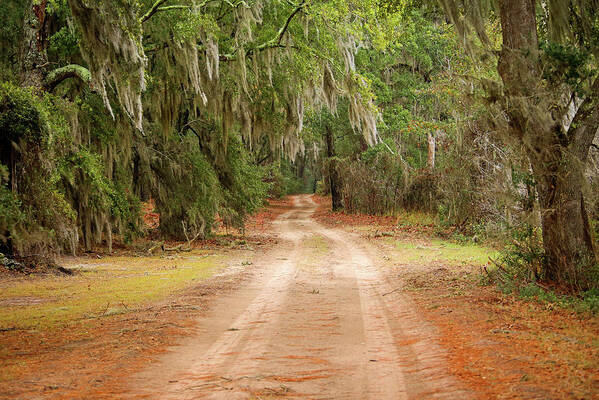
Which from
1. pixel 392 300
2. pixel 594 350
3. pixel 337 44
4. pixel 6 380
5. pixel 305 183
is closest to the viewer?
pixel 6 380

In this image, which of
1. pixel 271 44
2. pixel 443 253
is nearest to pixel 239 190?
pixel 271 44

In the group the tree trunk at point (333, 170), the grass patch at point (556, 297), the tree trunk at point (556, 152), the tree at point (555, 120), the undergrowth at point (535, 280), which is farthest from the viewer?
the tree trunk at point (333, 170)

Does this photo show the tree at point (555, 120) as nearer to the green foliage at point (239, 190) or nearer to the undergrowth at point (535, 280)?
the undergrowth at point (535, 280)

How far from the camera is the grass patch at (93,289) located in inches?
274

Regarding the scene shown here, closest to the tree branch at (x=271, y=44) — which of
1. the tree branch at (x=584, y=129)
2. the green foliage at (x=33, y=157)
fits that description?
the green foliage at (x=33, y=157)

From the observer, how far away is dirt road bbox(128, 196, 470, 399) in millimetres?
4094

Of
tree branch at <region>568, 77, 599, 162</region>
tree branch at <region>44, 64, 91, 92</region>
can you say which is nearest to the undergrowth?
tree branch at <region>568, 77, 599, 162</region>

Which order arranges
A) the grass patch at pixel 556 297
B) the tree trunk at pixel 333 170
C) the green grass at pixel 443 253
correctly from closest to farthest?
the grass patch at pixel 556 297
the green grass at pixel 443 253
the tree trunk at pixel 333 170

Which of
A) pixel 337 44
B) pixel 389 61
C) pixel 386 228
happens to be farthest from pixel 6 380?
pixel 389 61

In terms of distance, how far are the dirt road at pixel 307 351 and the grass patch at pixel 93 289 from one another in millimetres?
1535

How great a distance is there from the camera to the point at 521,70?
7.10m

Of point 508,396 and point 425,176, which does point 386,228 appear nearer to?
point 425,176

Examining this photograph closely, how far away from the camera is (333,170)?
30.2m

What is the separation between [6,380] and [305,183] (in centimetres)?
6264
